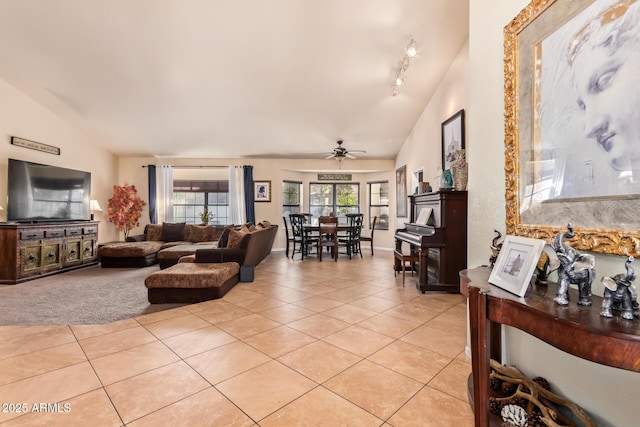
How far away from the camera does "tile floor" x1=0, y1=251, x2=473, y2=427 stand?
1.47 metres

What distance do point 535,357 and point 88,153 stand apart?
8085mm

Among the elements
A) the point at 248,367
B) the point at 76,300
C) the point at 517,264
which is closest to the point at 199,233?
the point at 76,300

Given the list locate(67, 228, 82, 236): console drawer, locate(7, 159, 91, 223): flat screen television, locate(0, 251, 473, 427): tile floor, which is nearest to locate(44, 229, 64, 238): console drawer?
locate(67, 228, 82, 236): console drawer

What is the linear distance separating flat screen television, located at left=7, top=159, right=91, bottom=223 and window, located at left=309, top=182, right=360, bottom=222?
539 cm

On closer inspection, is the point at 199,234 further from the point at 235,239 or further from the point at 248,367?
the point at 248,367

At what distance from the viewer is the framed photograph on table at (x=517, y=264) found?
43.8 inches

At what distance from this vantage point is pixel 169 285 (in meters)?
3.33

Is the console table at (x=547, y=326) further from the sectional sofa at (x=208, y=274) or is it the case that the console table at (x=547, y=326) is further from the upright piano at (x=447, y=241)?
the sectional sofa at (x=208, y=274)

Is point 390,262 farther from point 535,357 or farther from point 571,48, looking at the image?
point 571,48

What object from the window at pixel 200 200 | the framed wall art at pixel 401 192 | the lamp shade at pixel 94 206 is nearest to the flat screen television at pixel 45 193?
the lamp shade at pixel 94 206

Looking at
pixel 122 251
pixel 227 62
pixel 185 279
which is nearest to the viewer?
pixel 185 279

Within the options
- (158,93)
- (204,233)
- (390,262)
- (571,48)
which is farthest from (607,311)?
(204,233)

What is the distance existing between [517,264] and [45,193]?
6.73 meters

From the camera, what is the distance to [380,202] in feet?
27.6
